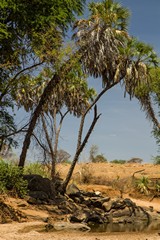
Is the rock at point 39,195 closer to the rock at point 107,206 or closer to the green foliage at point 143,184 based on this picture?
the rock at point 107,206

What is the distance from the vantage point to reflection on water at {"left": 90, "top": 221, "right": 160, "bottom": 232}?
16.3 metres

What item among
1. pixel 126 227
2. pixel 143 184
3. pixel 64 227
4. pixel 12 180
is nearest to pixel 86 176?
pixel 143 184

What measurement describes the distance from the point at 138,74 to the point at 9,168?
10272mm

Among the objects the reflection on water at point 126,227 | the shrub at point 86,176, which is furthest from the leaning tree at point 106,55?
the shrub at point 86,176

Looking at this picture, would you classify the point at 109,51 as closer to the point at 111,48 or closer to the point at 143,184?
the point at 111,48

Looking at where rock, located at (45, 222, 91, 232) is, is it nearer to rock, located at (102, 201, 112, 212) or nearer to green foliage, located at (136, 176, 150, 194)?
rock, located at (102, 201, 112, 212)

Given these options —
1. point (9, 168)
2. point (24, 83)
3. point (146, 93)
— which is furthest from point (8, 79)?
point (146, 93)

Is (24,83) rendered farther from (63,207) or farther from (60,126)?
(60,126)

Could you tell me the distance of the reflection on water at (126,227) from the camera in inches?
642

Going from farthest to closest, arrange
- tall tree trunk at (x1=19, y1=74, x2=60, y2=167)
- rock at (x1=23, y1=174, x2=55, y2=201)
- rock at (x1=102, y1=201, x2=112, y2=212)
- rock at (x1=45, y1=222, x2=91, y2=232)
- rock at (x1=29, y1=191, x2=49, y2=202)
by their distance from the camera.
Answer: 1. rock at (x1=102, y1=201, x2=112, y2=212)
2. rock at (x1=23, y1=174, x2=55, y2=201)
3. tall tree trunk at (x1=19, y1=74, x2=60, y2=167)
4. rock at (x1=29, y1=191, x2=49, y2=202)
5. rock at (x1=45, y1=222, x2=91, y2=232)

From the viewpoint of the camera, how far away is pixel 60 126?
31469mm

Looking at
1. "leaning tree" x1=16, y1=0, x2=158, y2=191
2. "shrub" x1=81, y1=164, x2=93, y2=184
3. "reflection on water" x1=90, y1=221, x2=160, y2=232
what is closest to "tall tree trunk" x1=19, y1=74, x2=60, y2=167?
"leaning tree" x1=16, y1=0, x2=158, y2=191

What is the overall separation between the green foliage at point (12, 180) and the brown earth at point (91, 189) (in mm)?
484

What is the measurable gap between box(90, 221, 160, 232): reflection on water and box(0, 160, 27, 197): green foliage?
396 centimetres
